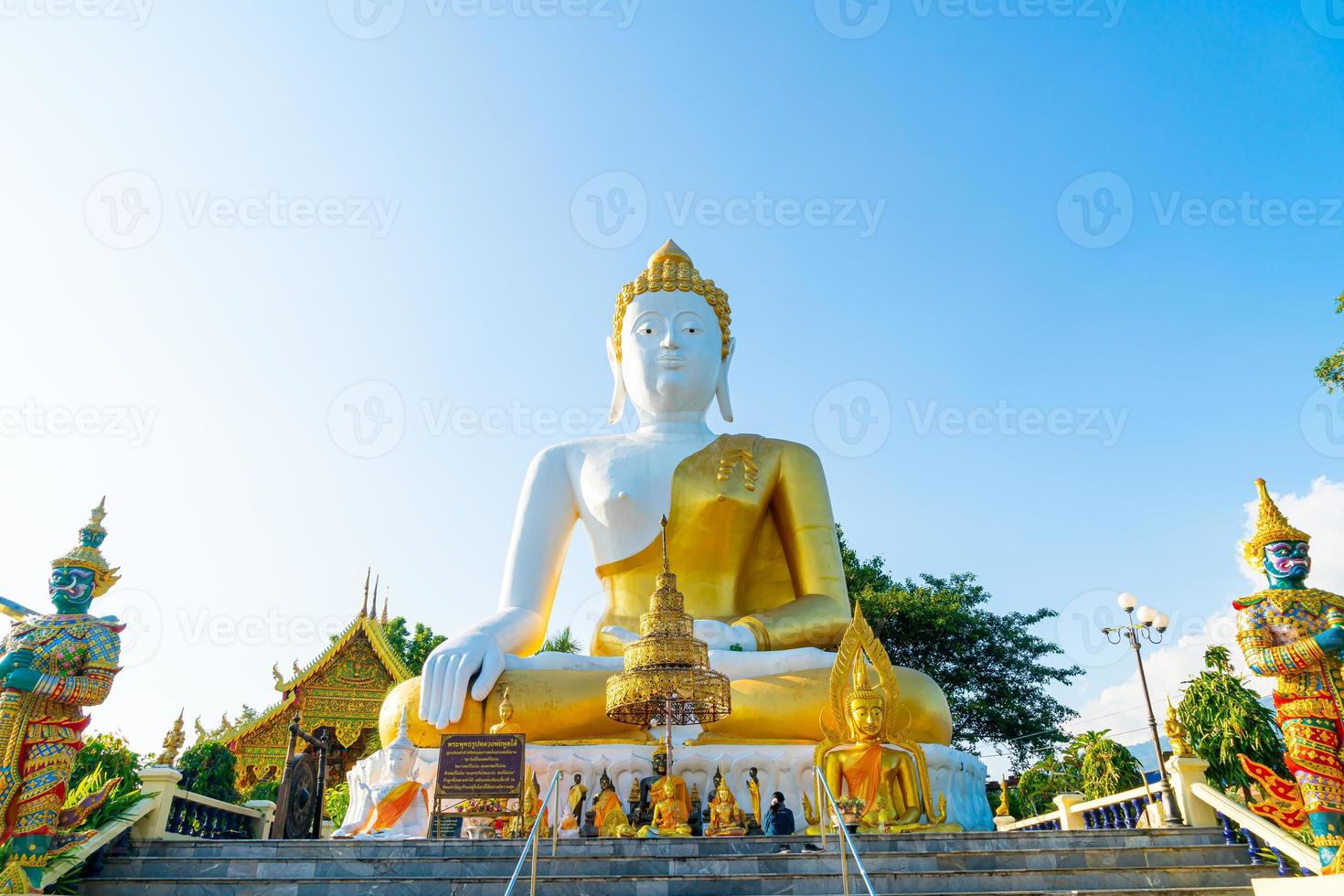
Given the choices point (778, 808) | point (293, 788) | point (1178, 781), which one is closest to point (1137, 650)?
point (1178, 781)

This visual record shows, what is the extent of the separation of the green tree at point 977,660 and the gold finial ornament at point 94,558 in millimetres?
20324

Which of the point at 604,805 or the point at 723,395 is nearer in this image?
the point at 604,805

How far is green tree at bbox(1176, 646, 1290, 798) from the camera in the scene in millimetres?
17344

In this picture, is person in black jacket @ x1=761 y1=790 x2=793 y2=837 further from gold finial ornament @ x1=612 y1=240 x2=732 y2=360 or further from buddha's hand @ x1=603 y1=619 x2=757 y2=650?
gold finial ornament @ x1=612 y1=240 x2=732 y2=360

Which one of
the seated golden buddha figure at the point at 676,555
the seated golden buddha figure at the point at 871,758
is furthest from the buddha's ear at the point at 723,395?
the seated golden buddha figure at the point at 871,758

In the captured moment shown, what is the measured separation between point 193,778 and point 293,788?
1250 centimetres

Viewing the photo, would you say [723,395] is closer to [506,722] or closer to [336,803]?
[506,722]

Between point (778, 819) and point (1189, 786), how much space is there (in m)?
3.44

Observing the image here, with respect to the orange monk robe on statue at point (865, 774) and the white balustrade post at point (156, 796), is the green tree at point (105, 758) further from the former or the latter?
the orange monk robe on statue at point (865, 774)

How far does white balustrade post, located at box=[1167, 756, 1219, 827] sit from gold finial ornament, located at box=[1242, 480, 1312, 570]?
2.39 meters

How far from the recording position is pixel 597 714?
9430mm

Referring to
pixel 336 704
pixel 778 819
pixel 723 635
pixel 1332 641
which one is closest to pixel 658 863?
pixel 778 819

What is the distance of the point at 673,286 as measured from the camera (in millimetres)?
12758

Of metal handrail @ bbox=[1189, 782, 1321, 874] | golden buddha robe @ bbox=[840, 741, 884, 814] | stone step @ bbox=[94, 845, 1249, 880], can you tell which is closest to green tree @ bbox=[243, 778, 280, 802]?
stone step @ bbox=[94, 845, 1249, 880]
